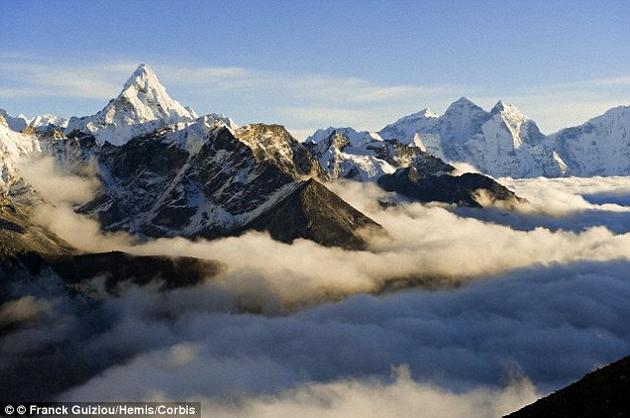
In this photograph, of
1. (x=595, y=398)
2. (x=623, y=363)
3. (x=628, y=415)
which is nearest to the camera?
(x=628, y=415)

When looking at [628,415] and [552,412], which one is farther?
[552,412]

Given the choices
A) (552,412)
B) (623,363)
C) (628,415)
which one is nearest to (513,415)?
(552,412)

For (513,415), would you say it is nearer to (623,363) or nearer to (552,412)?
(552,412)

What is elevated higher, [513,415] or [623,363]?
[623,363]

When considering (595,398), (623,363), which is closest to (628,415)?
(595,398)

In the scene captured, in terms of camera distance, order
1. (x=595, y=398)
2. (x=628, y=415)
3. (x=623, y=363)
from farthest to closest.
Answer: (x=623, y=363), (x=595, y=398), (x=628, y=415)

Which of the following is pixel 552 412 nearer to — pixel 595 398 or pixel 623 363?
pixel 595 398
